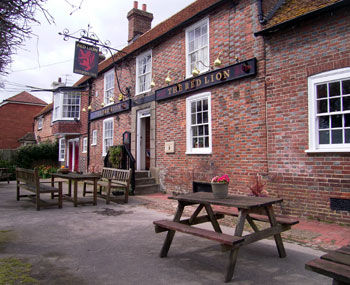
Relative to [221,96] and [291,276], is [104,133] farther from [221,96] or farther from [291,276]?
[291,276]

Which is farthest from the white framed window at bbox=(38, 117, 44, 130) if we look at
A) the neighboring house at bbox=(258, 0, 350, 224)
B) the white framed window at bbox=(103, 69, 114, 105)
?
the neighboring house at bbox=(258, 0, 350, 224)

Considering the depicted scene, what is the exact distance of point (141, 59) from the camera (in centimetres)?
1251

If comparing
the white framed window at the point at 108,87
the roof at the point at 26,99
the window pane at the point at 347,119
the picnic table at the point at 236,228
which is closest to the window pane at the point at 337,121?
the window pane at the point at 347,119

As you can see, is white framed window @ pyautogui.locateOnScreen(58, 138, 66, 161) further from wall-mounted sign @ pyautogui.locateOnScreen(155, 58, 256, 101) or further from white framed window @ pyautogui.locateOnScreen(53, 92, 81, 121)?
wall-mounted sign @ pyautogui.locateOnScreen(155, 58, 256, 101)

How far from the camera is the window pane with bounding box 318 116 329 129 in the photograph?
19.9ft

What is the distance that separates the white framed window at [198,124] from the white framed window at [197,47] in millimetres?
980

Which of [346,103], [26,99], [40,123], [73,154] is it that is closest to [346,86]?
[346,103]

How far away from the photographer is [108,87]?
15078 millimetres

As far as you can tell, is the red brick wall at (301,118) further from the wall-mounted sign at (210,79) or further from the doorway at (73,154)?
the doorway at (73,154)

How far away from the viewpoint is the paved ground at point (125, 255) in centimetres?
330

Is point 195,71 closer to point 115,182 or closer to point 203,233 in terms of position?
point 115,182

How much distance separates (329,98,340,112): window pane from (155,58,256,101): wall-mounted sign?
2.09m

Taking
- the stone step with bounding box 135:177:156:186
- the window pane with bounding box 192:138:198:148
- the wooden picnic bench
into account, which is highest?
the window pane with bounding box 192:138:198:148

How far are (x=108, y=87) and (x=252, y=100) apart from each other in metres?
9.66
